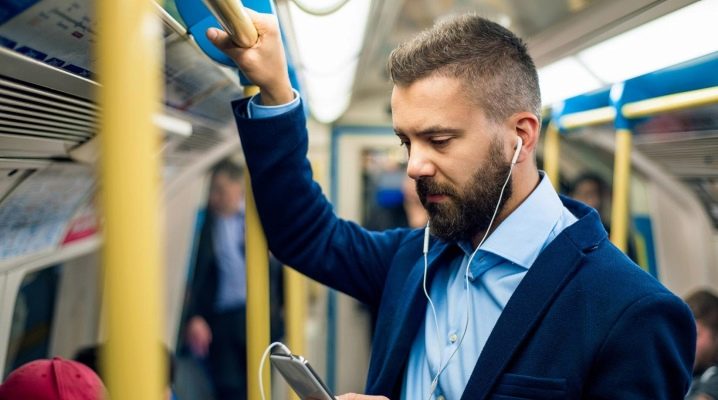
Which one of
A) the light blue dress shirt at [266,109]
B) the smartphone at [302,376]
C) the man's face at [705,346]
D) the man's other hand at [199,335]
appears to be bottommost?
the man's other hand at [199,335]

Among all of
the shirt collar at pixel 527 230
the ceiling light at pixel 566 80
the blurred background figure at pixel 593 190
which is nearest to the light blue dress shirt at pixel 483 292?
the shirt collar at pixel 527 230

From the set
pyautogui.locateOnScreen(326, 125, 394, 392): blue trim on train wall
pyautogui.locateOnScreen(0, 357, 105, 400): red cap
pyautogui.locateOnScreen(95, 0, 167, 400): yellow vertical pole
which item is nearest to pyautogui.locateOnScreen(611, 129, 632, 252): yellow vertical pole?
pyautogui.locateOnScreen(0, 357, 105, 400): red cap

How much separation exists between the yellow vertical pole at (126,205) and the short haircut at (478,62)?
0.80 metres

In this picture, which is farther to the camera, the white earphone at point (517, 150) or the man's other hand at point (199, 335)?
the man's other hand at point (199, 335)

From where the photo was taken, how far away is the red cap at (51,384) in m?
1.31

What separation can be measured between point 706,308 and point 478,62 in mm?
2286

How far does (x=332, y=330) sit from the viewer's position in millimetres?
5195

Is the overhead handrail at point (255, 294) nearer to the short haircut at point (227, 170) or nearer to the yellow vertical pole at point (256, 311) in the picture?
the yellow vertical pole at point (256, 311)

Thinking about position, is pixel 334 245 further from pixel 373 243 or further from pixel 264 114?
pixel 264 114

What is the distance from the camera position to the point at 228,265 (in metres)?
4.33

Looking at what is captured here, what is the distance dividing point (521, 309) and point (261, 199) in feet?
1.93

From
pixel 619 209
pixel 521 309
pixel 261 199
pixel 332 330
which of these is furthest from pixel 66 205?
pixel 332 330

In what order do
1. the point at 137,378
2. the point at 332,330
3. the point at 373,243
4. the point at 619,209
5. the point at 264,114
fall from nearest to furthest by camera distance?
the point at 137,378 < the point at 264,114 < the point at 373,243 < the point at 619,209 < the point at 332,330

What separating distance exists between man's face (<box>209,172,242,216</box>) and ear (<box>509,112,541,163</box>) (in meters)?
3.33
